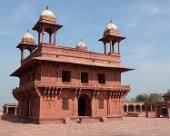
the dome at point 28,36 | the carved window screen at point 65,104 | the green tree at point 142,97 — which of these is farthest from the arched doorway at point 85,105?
the green tree at point 142,97

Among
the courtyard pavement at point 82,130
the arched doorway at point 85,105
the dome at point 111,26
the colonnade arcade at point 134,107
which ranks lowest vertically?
the colonnade arcade at point 134,107

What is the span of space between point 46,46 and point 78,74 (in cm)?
472

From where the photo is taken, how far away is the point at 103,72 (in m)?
29.1

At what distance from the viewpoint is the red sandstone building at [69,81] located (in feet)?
81.4

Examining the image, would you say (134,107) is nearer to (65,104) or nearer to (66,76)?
(66,76)

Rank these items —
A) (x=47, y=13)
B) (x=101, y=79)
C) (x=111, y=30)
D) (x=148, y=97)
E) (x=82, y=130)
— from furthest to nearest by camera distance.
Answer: (x=148, y=97), (x=111, y=30), (x=101, y=79), (x=47, y=13), (x=82, y=130)

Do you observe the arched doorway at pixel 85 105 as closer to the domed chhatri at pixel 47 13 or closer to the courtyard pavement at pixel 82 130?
the courtyard pavement at pixel 82 130

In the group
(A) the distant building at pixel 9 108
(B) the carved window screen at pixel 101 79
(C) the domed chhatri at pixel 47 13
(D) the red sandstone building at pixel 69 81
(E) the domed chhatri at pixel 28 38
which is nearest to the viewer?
(D) the red sandstone building at pixel 69 81

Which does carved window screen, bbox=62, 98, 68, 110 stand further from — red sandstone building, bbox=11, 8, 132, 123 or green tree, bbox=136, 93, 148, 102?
green tree, bbox=136, 93, 148, 102

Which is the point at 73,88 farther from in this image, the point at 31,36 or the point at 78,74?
the point at 31,36

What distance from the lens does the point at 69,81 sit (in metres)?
26.9

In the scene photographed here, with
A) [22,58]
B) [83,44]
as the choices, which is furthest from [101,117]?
[83,44]

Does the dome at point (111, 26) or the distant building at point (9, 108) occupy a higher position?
the dome at point (111, 26)

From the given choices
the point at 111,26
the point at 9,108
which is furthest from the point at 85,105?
the point at 9,108
